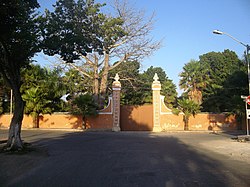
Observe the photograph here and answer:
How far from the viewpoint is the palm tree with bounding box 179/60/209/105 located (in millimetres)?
41875

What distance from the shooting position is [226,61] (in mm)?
42625

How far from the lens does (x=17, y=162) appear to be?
8789mm

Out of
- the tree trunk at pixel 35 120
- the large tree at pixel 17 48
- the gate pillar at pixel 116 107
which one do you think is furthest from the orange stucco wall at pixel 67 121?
the large tree at pixel 17 48

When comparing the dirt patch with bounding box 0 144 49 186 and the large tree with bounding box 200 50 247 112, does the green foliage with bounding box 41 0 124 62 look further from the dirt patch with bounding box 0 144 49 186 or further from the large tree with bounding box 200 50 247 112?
the large tree with bounding box 200 50 247 112

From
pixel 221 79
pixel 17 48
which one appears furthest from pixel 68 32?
pixel 221 79

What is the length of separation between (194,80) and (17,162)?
120 ft

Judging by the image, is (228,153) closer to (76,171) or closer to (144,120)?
(76,171)

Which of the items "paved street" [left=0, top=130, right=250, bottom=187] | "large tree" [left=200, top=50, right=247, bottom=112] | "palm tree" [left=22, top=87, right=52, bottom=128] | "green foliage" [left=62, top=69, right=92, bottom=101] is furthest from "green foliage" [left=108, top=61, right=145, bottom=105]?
"paved street" [left=0, top=130, right=250, bottom=187]

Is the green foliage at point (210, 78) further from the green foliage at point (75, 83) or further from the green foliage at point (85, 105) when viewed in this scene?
the green foliage at point (85, 105)

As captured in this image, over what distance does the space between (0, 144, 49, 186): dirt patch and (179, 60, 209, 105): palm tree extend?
3458cm

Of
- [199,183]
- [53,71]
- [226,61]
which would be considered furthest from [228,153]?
[226,61]

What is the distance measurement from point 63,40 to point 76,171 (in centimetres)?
624

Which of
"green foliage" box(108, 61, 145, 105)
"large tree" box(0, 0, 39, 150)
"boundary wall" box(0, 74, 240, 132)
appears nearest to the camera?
"large tree" box(0, 0, 39, 150)

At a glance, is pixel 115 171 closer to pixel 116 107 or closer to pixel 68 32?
pixel 68 32
